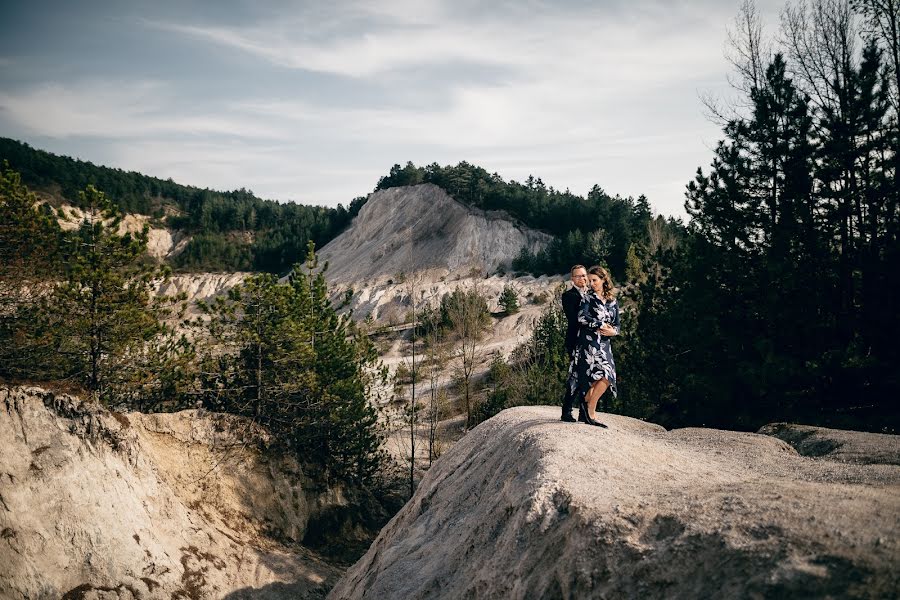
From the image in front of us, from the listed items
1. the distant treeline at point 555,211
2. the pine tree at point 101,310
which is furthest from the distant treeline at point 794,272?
the distant treeline at point 555,211

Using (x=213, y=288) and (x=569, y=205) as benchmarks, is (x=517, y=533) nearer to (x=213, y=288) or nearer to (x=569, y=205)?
(x=569, y=205)

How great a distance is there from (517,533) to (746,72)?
51.6 ft

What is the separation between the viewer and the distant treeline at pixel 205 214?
72750mm

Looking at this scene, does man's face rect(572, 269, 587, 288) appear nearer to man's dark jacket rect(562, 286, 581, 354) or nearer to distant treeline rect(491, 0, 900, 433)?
man's dark jacket rect(562, 286, 581, 354)

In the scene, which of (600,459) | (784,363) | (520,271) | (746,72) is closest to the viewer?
(600,459)

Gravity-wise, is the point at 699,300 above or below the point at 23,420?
above

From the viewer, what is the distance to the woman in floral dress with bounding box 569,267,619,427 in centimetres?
655

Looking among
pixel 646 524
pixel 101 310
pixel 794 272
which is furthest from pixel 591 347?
pixel 101 310

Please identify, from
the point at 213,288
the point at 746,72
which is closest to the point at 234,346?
the point at 746,72

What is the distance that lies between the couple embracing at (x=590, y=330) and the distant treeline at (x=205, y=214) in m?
60.3

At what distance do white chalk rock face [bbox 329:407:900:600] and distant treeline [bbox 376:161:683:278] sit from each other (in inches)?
1461

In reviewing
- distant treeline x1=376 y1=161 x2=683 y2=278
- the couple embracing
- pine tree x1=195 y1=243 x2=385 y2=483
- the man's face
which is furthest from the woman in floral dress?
distant treeline x1=376 y1=161 x2=683 y2=278

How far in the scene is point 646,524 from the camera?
377cm

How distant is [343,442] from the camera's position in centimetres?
1659
